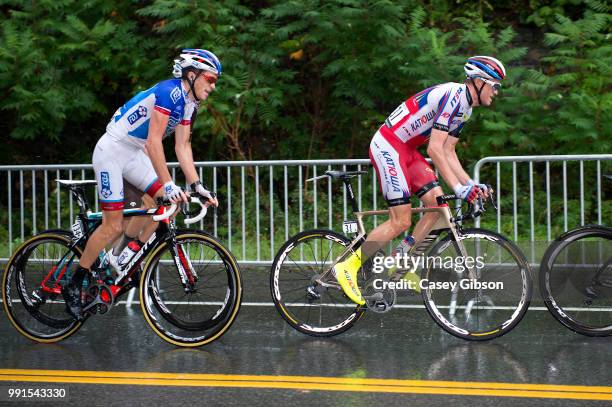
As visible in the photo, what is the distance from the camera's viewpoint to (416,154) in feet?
25.6

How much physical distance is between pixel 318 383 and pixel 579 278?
2.38 m

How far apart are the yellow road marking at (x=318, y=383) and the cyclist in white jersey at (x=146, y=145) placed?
110cm

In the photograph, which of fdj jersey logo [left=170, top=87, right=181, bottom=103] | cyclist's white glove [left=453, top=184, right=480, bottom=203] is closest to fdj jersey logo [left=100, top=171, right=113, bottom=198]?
fdj jersey logo [left=170, top=87, right=181, bottom=103]

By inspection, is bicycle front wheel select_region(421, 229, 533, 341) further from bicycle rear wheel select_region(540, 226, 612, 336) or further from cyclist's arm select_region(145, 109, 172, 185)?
cyclist's arm select_region(145, 109, 172, 185)

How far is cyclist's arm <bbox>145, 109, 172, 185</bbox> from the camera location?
715cm

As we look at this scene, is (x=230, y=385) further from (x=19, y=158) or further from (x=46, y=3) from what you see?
(x=19, y=158)

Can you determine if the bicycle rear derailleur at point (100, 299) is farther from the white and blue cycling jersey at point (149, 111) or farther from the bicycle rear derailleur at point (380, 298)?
the bicycle rear derailleur at point (380, 298)

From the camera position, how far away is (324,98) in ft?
50.1

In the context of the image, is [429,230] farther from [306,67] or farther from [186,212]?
[306,67]

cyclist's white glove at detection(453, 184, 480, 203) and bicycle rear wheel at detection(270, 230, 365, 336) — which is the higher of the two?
cyclist's white glove at detection(453, 184, 480, 203)

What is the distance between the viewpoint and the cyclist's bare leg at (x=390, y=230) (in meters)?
7.59

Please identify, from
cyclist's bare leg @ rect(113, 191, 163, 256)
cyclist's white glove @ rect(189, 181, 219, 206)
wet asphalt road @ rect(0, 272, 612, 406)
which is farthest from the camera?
cyclist's bare leg @ rect(113, 191, 163, 256)

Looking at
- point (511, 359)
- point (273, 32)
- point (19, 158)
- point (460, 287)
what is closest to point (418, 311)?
point (460, 287)

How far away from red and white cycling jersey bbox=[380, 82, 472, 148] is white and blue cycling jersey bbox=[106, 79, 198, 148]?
4.95 ft
